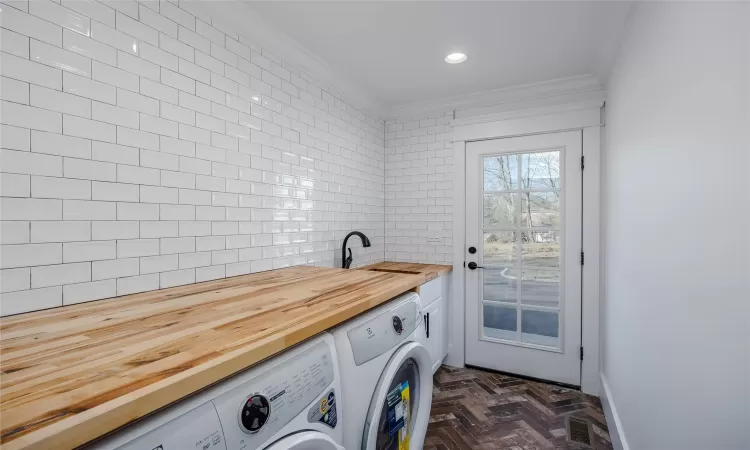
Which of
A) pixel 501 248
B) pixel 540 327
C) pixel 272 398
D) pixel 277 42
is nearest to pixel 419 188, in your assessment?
pixel 501 248

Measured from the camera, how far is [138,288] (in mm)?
1370

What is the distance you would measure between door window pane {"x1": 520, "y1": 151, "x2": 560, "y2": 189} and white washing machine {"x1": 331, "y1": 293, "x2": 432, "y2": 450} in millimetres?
1825

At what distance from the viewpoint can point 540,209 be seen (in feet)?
9.23

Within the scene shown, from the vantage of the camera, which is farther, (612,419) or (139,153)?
(612,419)

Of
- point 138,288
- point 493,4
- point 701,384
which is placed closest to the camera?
point 701,384

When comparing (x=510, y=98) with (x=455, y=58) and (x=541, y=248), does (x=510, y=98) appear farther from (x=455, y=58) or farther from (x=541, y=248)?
(x=541, y=248)

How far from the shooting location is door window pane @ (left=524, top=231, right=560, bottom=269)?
278 cm

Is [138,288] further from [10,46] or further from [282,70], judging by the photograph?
[282,70]

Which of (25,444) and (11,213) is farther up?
(11,213)

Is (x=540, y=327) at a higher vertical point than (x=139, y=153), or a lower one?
lower

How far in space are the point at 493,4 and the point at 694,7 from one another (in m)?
0.99

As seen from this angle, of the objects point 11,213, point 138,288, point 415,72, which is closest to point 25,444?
point 11,213

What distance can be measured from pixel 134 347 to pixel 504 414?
2344mm

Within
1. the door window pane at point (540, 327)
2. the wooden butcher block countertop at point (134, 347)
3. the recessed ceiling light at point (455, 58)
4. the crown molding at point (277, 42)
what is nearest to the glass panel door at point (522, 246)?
the door window pane at point (540, 327)
